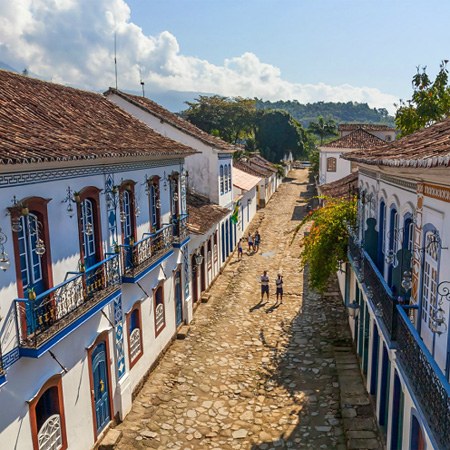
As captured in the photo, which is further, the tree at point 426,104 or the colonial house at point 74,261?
the tree at point 426,104

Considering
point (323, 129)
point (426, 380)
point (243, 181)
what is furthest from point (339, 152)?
point (323, 129)

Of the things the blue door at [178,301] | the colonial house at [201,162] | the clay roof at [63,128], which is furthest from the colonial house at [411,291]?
the colonial house at [201,162]

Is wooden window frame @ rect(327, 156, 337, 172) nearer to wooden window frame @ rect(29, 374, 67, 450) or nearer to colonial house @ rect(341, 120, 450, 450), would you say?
colonial house @ rect(341, 120, 450, 450)

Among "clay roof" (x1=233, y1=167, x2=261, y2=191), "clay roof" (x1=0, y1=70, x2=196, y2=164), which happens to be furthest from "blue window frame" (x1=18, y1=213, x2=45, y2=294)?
"clay roof" (x1=233, y1=167, x2=261, y2=191)

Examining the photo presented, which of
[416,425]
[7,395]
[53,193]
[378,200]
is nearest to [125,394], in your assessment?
[7,395]

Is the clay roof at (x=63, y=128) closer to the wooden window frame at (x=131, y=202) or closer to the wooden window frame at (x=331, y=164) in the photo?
the wooden window frame at (x=131, y=202)

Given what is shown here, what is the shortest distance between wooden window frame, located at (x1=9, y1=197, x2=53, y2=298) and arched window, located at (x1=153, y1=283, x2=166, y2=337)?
5751 millimetres

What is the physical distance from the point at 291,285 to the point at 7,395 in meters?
16.4

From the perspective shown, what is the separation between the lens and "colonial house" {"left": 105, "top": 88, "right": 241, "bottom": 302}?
20672 mm

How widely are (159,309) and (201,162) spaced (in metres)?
10.2

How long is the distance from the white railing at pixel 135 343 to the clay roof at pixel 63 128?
4.72 metres

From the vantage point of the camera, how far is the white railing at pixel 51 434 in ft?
27.1

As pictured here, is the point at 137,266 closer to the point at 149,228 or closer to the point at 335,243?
the point at 149,228

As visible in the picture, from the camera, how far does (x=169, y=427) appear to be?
1141 centimetres
